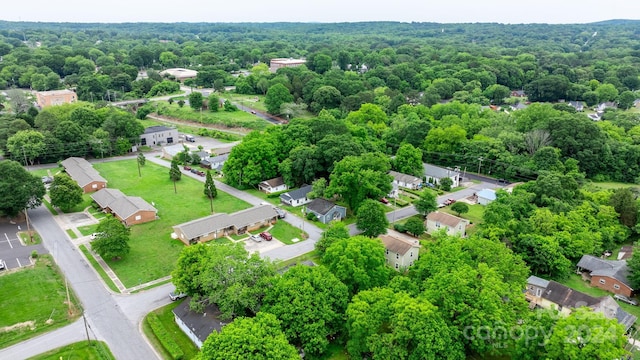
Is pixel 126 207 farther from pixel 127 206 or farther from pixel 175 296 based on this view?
pixel 175 296

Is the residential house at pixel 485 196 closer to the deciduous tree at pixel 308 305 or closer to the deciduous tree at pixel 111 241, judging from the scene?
the deciduous tree at pixel 308 305

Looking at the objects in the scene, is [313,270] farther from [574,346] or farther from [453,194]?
[453,194]

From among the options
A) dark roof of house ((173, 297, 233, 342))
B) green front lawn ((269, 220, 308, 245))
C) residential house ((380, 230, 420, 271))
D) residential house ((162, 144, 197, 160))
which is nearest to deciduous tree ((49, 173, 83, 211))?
residential house ((162, 144, 197, 160))

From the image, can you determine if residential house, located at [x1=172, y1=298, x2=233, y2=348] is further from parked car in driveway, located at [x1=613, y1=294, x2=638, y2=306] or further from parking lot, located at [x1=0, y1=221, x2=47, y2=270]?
parked car in driveway, located at [x1=613, y1=294, x2=638, y2=306]

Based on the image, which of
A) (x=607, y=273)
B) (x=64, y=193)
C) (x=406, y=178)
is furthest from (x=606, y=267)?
(x=64, y=193)

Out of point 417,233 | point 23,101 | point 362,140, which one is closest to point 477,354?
point 417,233
